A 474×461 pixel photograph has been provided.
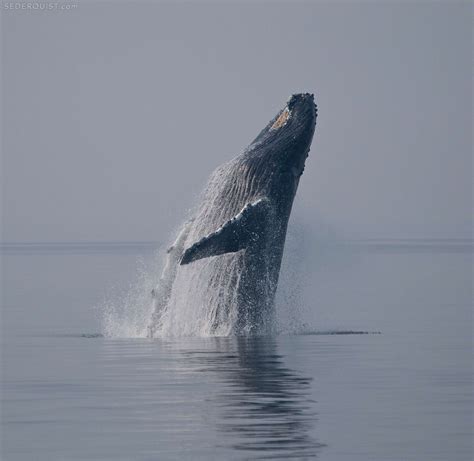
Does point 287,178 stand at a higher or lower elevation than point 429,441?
higher

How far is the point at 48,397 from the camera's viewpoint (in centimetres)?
1691

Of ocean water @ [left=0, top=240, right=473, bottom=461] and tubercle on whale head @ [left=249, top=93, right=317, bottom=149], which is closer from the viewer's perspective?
ocean water @ [left=0, top=240, right=473, bottom=461]

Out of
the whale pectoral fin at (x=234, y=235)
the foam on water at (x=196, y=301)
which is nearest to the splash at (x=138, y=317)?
the foam on water at (x=196, y=301)

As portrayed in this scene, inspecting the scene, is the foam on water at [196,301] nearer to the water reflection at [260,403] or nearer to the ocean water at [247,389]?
the ocean water at [247,389]

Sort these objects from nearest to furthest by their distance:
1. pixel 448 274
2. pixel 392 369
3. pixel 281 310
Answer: pixel 392 369 → pixel 281 310 → pixel 448 274

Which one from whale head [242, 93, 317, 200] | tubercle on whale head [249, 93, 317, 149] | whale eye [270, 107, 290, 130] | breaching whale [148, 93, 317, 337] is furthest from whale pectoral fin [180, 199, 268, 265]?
whale eye [270, 107, 290, 130]

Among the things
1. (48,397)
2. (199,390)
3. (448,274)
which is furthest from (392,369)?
(448,274)

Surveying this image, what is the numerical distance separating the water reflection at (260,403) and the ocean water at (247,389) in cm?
2

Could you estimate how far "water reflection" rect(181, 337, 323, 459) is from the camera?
1365 cm

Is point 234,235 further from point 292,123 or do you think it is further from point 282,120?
point 282,120

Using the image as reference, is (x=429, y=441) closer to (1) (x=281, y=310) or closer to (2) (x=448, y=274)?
(1) (x=281, y=310)

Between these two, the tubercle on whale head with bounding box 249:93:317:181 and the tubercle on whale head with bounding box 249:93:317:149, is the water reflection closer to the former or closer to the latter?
the tubercle on whale head with bounding box 249:93:317:181

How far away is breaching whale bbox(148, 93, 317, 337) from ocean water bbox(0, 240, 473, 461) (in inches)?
27.1

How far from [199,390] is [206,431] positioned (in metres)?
2.73
